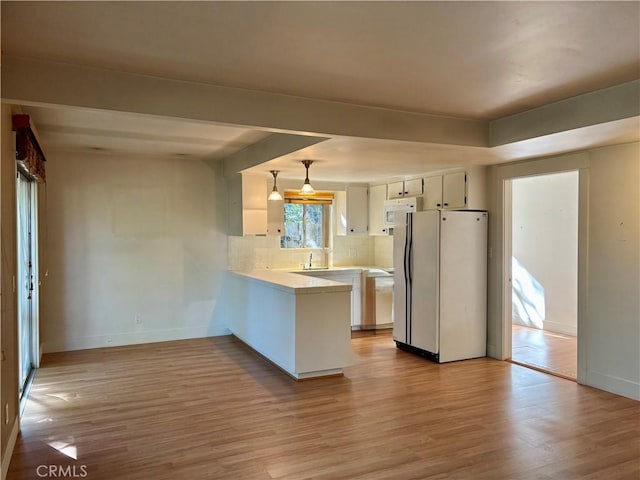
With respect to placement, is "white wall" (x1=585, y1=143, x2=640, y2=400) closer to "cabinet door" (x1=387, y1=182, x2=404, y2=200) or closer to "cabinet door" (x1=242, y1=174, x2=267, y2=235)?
"cabinet door" (x1=387, y1=182, x2=404, y2=200)

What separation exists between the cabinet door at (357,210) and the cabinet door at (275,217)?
3.71ft

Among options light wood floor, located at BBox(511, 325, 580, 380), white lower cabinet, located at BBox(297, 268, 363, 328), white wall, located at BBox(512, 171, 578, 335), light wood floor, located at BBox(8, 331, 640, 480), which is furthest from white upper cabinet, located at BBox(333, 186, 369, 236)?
light wood floor, located at BBox(511, 325, 580, 380)

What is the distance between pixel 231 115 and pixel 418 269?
2.99m

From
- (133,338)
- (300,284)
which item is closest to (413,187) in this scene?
(300,284)

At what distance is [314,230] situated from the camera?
284 inches

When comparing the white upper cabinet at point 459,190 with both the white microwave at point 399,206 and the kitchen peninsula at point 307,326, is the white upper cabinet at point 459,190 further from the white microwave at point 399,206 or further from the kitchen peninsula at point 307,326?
the kitchen peninsula at point 307,326

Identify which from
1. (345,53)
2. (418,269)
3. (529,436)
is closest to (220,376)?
(418,269)

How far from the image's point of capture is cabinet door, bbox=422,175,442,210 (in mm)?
5469

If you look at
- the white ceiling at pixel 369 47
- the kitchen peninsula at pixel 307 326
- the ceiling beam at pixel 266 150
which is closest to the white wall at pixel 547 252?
the white ceiling at pixel 369 47

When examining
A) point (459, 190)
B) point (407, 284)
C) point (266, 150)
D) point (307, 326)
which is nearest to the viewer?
point (307, 326)

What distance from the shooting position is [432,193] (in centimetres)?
557

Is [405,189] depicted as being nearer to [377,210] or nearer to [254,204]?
[377,210]

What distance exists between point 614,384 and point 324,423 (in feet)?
8.55

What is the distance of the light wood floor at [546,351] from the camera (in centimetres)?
477
